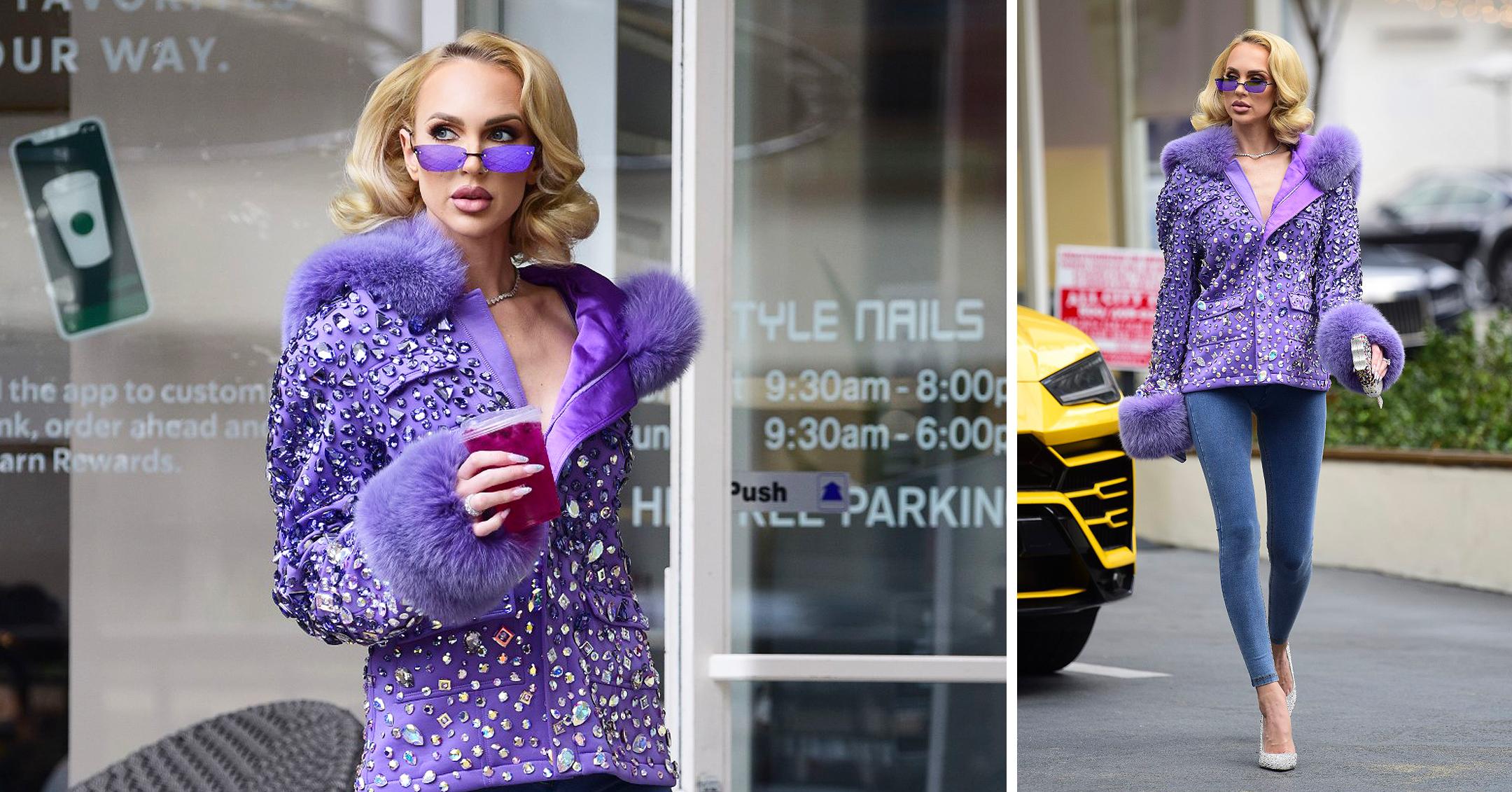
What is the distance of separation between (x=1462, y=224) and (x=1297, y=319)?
8.86 metres

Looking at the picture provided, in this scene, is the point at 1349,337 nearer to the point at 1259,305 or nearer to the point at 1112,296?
the point at 1259,305

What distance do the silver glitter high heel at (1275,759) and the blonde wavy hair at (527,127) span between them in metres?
2.83

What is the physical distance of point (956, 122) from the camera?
3844mm

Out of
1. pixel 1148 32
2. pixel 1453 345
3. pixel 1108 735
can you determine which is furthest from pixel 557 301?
pixel 1148 32

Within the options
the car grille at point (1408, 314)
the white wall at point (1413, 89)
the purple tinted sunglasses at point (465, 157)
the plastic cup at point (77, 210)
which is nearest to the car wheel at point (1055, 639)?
the plastic cup at point (77, 210)

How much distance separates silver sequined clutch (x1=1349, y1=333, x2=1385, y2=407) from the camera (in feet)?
12.4

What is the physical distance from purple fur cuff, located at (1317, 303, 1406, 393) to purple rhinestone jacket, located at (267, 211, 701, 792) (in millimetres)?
2589

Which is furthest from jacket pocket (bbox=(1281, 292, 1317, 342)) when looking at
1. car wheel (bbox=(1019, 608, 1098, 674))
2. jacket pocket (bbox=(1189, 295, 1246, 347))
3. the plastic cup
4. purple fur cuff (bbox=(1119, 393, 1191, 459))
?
the plastic cup

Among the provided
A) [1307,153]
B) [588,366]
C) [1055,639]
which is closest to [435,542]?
[588,366]

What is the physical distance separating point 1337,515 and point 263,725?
746 cm

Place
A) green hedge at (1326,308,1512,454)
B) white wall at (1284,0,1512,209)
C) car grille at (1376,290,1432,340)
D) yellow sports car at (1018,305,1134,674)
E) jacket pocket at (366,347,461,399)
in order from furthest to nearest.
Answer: white wall at (1284,0,1512,209) → car grille at (1376,290,1432,340) → green hedge at (1326,308,1512,454) → yellow sports car at (1018,305,1134,674) → jacket pocket at (366,347,461,399)

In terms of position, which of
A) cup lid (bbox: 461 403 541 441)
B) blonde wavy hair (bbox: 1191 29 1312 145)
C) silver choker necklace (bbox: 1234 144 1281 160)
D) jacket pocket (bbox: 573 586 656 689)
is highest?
blonde wavy hair (bbox: 1191 29 1312 145)

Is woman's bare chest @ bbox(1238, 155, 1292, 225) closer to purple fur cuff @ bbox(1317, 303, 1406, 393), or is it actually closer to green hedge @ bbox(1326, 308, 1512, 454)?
purple fur cuff @ bbox(1317, 303, 1406, 393)

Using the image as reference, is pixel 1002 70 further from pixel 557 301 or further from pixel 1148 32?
pixel 1148 32
